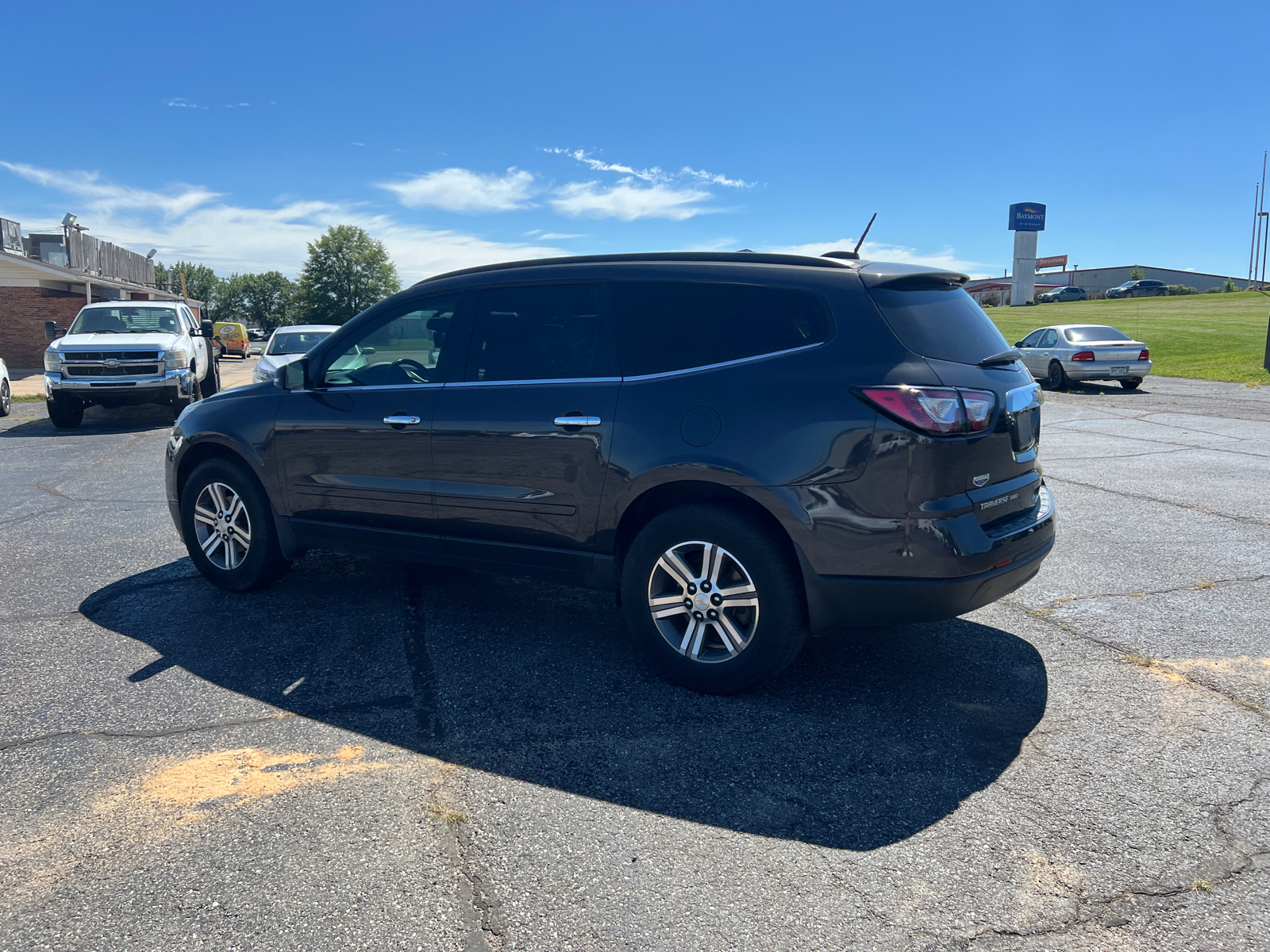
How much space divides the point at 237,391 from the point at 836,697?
3876 mm

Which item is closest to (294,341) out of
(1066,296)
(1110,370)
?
(1110,370)

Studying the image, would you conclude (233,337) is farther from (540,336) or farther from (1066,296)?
(1066,296)

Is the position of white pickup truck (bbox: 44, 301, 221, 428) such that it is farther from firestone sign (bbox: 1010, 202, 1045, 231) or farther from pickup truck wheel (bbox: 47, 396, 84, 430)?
firestone sign (bbox: 1010, 202, 1045, 231)

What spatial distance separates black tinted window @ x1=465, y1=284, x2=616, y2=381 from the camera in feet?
14.2

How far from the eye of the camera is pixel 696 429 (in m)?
3.88

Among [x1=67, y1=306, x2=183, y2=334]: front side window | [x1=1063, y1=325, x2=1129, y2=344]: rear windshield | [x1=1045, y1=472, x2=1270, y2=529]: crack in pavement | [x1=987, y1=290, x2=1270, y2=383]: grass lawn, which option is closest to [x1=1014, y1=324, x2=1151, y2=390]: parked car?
[x1=1063, y1=325, x2=1129, y2=344]: rear windshield

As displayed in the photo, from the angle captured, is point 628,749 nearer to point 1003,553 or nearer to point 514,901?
point 514,901

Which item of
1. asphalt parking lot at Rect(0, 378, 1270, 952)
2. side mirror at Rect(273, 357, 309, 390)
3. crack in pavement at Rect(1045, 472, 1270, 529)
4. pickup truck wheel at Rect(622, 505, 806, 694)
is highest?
side mirror at Rect(273, 357, 309, 390)

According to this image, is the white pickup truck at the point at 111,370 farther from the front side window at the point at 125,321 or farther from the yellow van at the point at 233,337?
the yellow van at the point at 233,337

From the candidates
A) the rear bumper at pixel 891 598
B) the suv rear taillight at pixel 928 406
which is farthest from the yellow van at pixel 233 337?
the suv rear taillight at pixel 928 406

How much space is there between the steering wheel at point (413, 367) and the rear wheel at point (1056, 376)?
2012cm

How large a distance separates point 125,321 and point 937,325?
1587cm

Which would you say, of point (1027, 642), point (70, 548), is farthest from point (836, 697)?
point (70, 548)

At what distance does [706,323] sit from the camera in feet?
13.3
